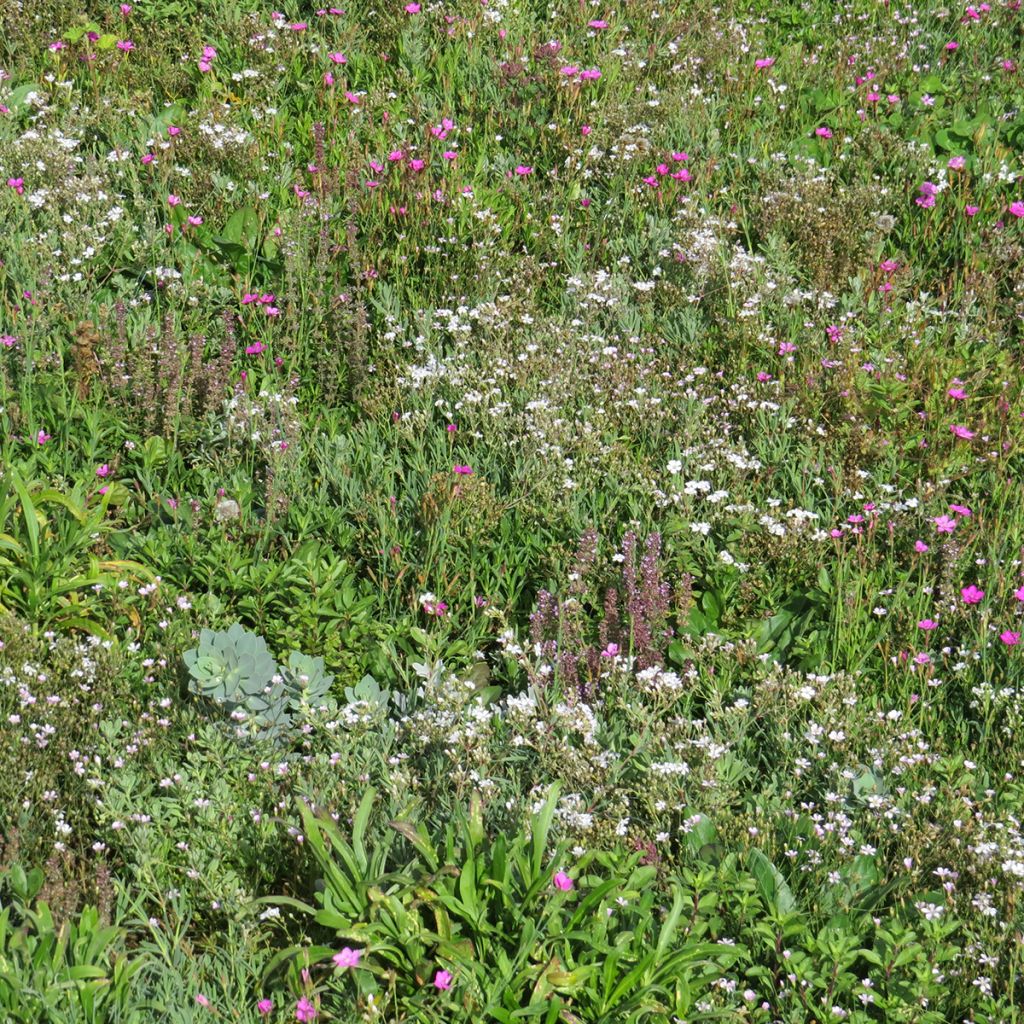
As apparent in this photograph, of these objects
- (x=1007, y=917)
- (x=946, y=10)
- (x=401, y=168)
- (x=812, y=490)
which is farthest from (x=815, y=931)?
(x=946, y=10)

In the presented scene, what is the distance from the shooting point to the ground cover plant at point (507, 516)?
10.2ft

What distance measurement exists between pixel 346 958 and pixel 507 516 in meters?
2.19

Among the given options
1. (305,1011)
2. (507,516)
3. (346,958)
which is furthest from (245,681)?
(507,516)

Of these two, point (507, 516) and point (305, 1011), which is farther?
point (507, 516)

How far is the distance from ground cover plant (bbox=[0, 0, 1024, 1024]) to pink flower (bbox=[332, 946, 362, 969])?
0.13 feet

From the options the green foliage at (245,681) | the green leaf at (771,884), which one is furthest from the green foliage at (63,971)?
the green leaf at (771,884)

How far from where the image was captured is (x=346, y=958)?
2.87 metres

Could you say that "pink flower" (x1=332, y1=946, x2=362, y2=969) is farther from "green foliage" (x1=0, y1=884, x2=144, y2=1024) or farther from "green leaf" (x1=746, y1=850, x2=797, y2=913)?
"green leaf" (x1=746, y1=850, x2=797, y2=913)

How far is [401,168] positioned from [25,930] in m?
4.54

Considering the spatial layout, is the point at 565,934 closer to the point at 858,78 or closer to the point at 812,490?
the point at 812,490

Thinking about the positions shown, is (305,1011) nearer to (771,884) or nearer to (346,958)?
(346,958)

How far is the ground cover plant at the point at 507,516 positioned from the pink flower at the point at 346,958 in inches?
1.6

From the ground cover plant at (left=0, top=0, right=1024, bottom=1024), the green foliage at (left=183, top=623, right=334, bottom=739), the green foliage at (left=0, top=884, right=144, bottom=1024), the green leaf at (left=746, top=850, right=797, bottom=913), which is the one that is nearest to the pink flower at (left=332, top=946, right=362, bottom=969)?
the ground cover plant at (left=0, top=0, right=1024, bottom=1024)

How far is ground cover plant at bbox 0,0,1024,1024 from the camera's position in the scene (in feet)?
10.2
